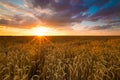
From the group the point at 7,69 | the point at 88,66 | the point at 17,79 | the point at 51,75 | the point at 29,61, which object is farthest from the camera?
the point at 29,61

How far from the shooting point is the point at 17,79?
2742 millimetres

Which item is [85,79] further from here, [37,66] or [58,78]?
[37,66]

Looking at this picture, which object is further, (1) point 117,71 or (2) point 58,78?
(1) point 117,71

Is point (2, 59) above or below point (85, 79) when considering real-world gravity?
above

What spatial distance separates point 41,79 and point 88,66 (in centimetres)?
150

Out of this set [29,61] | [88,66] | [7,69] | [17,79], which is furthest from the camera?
[29,61]

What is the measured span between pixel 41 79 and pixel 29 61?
3.47ft

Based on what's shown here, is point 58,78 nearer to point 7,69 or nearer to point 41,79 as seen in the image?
point 41,79

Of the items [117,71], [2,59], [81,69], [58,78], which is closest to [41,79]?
[58,78]

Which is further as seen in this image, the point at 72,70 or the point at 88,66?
the point at 88,66

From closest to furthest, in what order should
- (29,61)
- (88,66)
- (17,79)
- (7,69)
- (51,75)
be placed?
(17,79), (51,75), (7,69), (88,66), (29,61)

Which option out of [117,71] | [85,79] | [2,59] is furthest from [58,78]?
[2,59]

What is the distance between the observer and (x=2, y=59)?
15.2 feet

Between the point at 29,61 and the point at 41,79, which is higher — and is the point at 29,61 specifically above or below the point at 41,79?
above
